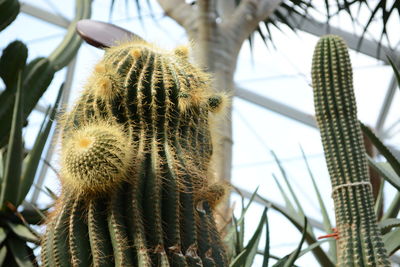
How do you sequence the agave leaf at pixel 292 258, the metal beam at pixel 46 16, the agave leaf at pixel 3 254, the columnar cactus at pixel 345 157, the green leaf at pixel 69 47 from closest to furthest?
1. the agave leaf at pixel 292 258
2. the columnar cactus at pixel 345 157
3. the agave leaf at pixel 3 254
4. the green leaf at pixel 69 47
5. the metal beam at pixel 46 16

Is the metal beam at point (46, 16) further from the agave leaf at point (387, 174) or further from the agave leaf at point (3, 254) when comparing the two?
the agave leaf at point (3, 254)

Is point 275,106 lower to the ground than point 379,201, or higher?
higher

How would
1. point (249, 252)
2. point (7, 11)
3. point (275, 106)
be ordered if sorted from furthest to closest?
point (275, 106), point (7, 11), point (249, 252)

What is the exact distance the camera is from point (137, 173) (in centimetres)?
180

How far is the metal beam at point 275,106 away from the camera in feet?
32.1

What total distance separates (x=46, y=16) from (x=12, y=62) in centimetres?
621

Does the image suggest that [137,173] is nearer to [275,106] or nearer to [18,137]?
[18,137]

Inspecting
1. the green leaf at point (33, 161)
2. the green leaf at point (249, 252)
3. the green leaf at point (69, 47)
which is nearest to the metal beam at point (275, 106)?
the green leaf at point (69, 47)

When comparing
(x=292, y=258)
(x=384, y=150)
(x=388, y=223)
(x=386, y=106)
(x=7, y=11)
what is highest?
(x=386, y=106)

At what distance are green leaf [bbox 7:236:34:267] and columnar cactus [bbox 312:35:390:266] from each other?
→ 3.09ft

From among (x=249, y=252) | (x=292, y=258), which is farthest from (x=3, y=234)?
(x=292, y=258)

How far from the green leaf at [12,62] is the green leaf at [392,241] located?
4.74 ft

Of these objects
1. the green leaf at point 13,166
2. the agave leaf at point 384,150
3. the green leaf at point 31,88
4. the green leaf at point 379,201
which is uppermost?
the green leaf at point 31,88

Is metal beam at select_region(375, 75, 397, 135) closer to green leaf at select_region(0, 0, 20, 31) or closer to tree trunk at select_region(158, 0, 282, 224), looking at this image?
tree trunk at select_region(158, 0, 282, 224)
